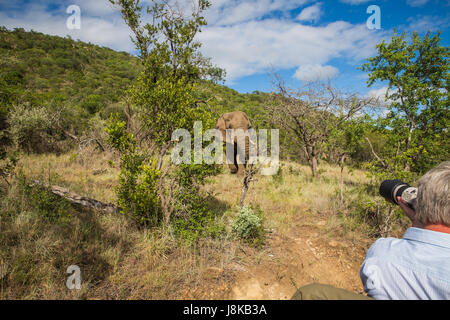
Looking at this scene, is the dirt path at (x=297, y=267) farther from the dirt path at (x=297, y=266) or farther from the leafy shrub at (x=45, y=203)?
the leafy shrub at (x=45, y=203)

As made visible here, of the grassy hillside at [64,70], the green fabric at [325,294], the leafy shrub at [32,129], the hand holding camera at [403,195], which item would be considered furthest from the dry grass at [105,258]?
the grassy hillside at [64,70]

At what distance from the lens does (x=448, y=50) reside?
5531mm

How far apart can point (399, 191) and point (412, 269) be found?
1.03 meters

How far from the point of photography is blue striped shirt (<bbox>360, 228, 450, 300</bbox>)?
3.51ft

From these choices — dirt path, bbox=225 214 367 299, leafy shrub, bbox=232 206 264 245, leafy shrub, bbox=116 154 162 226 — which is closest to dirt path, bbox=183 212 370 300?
dirt path, bbox=225 214 367 299

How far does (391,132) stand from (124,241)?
663 cm

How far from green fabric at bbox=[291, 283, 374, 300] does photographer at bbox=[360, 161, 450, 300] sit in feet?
0.53

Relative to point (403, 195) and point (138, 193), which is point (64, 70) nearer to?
point (138, 193)

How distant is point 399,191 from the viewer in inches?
76.0

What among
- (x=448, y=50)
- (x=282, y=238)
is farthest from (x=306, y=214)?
(x=448, y=50)

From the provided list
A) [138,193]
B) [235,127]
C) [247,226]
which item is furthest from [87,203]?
[235,127]

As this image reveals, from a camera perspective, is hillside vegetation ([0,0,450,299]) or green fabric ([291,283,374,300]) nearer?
green fabric ([291,283,374,300])

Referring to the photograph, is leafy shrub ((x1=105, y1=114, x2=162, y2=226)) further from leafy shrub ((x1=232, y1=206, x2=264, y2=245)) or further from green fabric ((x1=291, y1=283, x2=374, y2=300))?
green fabric ((x1=291, y1=283, x2=374, y2=300))
